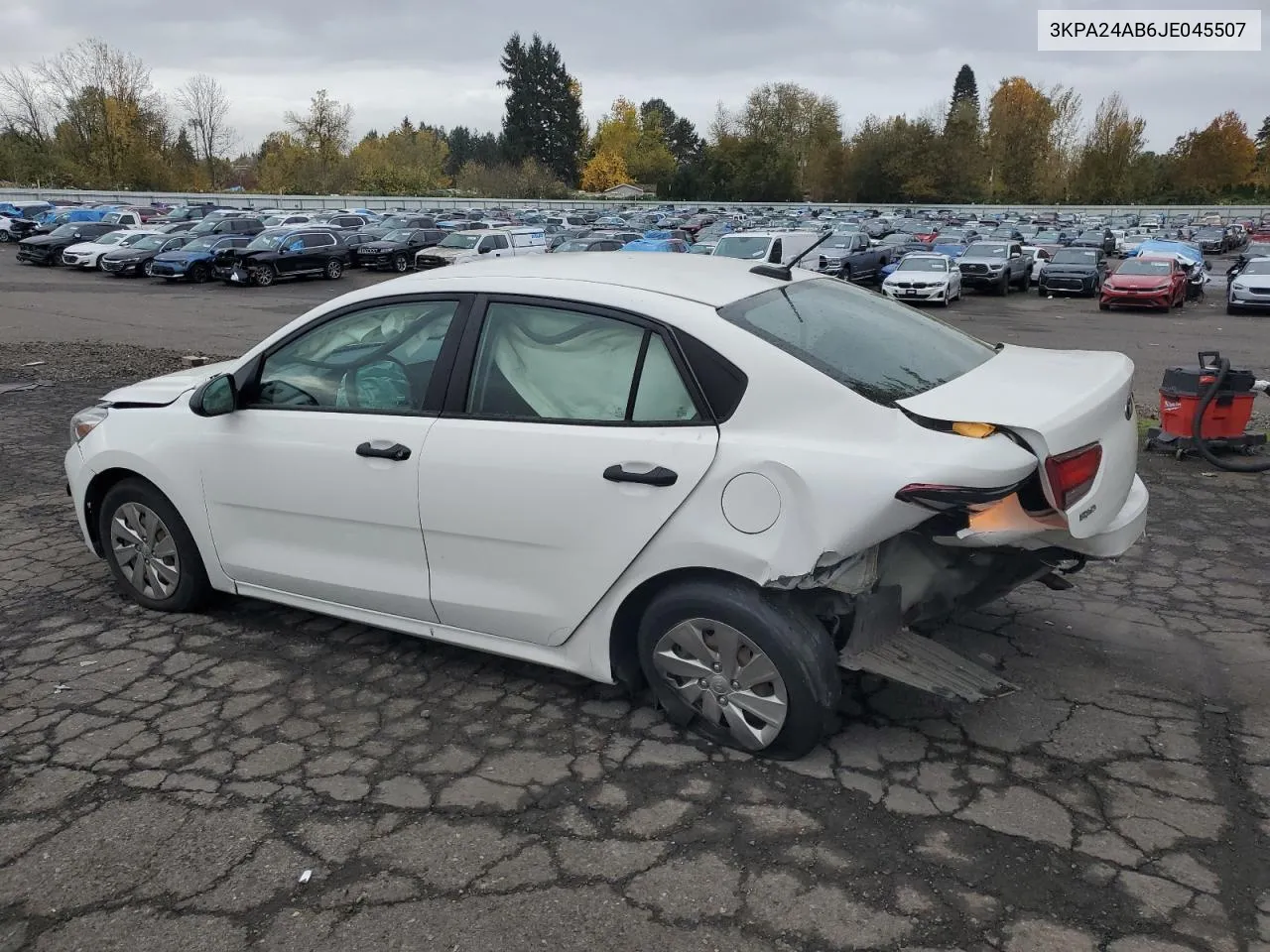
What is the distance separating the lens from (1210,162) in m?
83.2

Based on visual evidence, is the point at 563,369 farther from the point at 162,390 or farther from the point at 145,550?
the point at 145,550

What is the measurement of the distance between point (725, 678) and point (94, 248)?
34.1 metres

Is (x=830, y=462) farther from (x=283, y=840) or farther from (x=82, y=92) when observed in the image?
(x=82, y=92)

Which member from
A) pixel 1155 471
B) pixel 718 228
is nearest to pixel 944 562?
pixel 1155 471

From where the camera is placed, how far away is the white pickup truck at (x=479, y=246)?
2772cm

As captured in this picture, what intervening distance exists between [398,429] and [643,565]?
111 centimetres

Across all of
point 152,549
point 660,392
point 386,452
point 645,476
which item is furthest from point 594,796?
point 152,549

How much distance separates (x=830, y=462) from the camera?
3.06 m

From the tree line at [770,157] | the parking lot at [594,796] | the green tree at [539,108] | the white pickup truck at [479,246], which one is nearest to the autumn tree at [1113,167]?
the tree line at [770,157]

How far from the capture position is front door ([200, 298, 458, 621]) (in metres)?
3.80

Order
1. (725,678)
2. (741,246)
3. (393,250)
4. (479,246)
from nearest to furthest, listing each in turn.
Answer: (725,678)
(741,246)
(479,246)
(393,250)

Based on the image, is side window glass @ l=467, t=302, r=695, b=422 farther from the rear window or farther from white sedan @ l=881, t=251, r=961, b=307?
white sedan @ l=881, t=251, r=961, b=307

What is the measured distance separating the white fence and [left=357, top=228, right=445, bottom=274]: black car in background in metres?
32.1

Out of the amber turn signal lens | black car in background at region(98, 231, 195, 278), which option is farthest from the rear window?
black car in background at region(98, 231, 195, 278)
